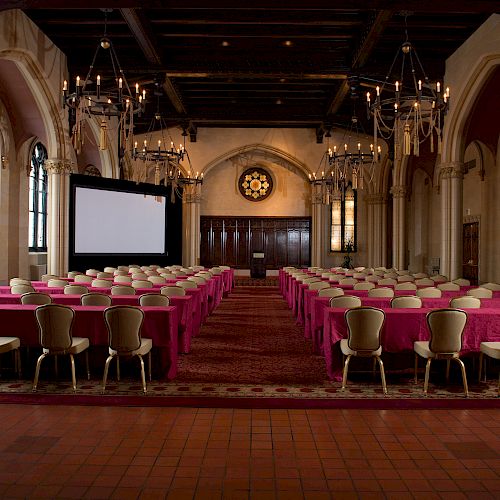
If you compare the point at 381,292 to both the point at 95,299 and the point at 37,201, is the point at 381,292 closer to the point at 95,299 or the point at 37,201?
the point at 95,299

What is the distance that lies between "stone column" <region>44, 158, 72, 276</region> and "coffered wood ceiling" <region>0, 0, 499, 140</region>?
9.29 feet

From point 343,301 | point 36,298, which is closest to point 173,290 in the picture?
point 36,298

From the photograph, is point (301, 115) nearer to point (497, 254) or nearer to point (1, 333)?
point (497, 254)

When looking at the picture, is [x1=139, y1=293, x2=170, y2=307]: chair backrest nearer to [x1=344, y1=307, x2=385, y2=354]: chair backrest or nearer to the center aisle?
the center aisle

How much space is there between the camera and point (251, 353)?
7.81 metres

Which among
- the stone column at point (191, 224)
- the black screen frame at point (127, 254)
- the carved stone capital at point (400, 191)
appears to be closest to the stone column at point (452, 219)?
the carved stone capital at point (400, 191)

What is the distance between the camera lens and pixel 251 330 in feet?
32.8

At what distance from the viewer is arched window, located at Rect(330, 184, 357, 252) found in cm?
2503

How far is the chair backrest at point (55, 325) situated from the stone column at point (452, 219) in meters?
11.5

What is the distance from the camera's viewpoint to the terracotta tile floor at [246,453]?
347 centimetres

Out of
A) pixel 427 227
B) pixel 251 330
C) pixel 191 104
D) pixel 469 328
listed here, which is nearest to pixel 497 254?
pixel 427 227

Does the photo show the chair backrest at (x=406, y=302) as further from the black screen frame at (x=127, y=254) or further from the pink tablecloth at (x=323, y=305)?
the black screen frame at (x=127, y=254)

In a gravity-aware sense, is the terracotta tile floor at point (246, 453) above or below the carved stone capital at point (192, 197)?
below

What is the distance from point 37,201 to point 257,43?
9.51 metres
